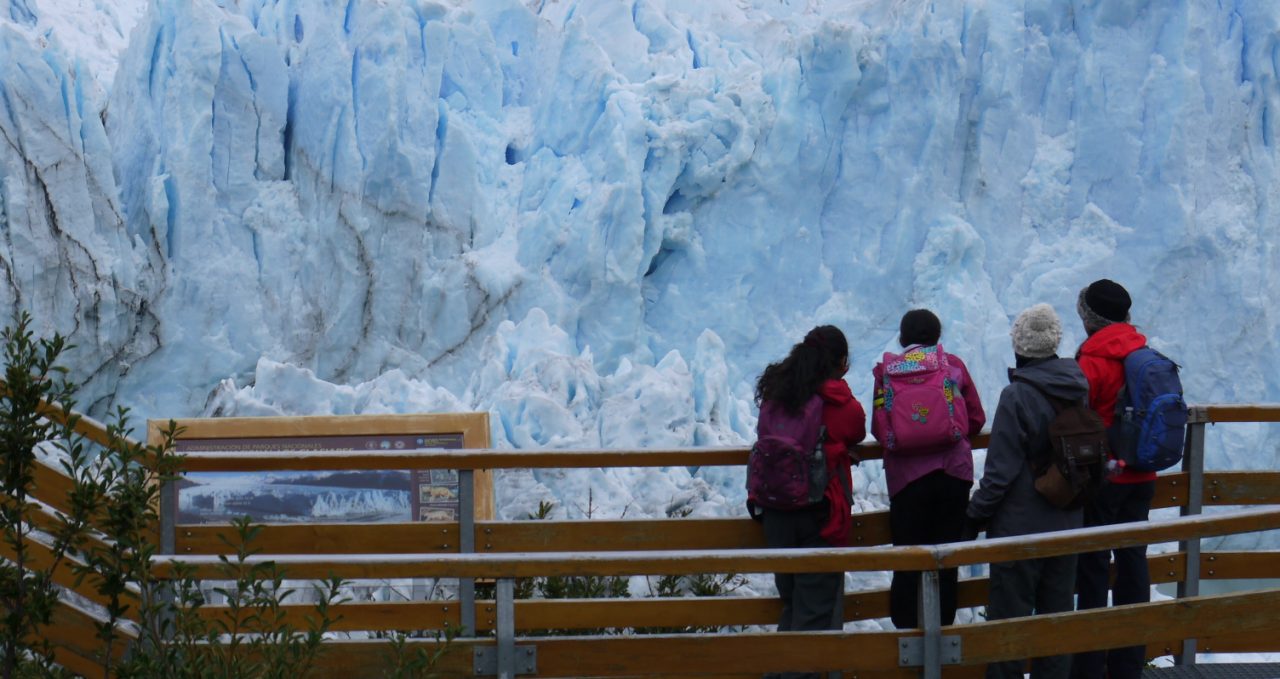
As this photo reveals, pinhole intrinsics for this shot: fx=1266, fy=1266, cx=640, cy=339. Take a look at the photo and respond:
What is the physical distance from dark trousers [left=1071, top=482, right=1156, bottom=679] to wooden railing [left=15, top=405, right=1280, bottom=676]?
19 centimetres

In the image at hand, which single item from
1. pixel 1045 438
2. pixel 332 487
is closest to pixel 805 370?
pixel 1045 438

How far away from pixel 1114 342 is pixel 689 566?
1.49 metres

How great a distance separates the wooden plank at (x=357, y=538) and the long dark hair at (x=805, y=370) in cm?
96

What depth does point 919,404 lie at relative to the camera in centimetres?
338

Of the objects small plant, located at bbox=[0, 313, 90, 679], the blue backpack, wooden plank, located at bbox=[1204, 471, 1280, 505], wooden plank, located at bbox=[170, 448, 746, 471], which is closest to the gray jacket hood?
the blue backpack

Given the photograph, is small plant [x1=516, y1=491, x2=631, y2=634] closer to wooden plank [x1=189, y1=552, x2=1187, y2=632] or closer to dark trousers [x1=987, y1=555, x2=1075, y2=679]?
wooden plank [x1=189, y1=552, x2=1187, y2=632]

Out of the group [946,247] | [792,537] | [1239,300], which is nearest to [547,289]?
[946,247]

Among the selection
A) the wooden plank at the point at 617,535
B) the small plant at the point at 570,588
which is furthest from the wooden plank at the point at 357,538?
the small plant at the point at 570,588

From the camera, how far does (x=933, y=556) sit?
2709mm

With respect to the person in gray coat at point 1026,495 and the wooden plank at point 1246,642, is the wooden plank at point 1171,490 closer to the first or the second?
the wooden plank at point 1246,642

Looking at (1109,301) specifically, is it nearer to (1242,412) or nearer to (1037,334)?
(1037,334)

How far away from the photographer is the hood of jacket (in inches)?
128

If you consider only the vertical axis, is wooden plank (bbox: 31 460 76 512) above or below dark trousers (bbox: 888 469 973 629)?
above

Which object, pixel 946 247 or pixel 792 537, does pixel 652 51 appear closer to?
pixel 946 247
